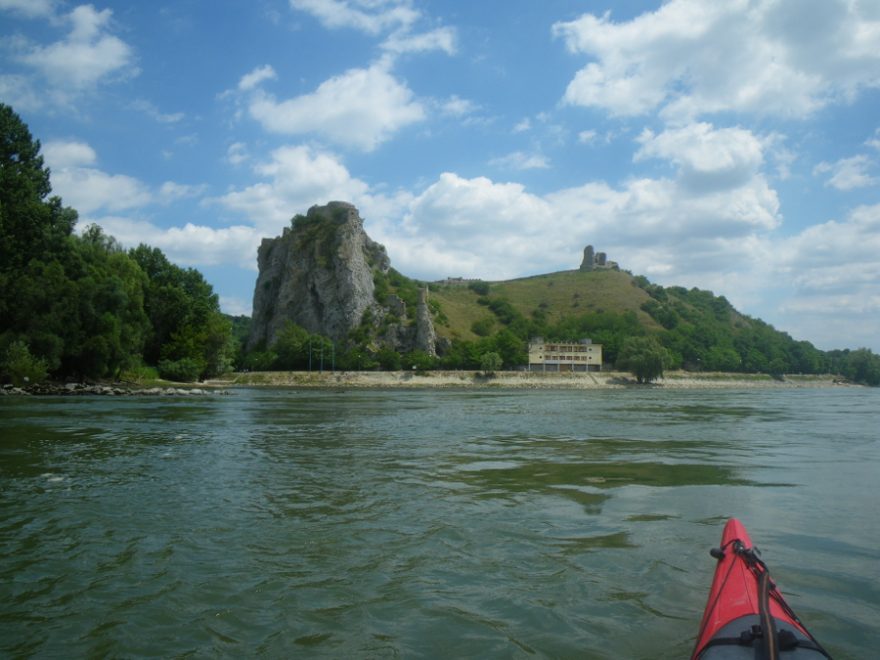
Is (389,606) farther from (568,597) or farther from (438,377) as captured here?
(438,377)

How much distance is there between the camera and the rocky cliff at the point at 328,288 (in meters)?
Result: 145

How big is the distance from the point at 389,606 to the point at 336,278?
14710cm

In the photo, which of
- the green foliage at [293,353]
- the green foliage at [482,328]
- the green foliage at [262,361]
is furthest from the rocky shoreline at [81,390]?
the green foliage at [482,328]

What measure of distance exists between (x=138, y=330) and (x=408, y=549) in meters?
61.4

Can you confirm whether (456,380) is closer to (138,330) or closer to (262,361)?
(262,361)

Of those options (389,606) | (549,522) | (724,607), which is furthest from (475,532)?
(724,607)

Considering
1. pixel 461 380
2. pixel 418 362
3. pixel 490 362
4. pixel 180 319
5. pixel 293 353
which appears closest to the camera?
pixel 180 319

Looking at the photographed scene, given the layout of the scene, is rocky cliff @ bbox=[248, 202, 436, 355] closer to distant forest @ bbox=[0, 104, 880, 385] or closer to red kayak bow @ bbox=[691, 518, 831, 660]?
distant forest @ bbox=[0, 104, 880, 385]

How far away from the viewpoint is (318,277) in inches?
6024

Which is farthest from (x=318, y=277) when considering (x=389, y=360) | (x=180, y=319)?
(x=180, y=319)

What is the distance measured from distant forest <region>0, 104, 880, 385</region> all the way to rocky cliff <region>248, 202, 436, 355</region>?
5.82m

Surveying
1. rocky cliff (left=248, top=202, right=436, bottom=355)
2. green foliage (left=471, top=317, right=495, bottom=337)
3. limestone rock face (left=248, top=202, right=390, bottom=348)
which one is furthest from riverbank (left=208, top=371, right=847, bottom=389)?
green foliage (left=471, top=317, right=495, bottom=337)

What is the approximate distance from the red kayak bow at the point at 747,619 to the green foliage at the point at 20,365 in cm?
5724

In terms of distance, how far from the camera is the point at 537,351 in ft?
482
